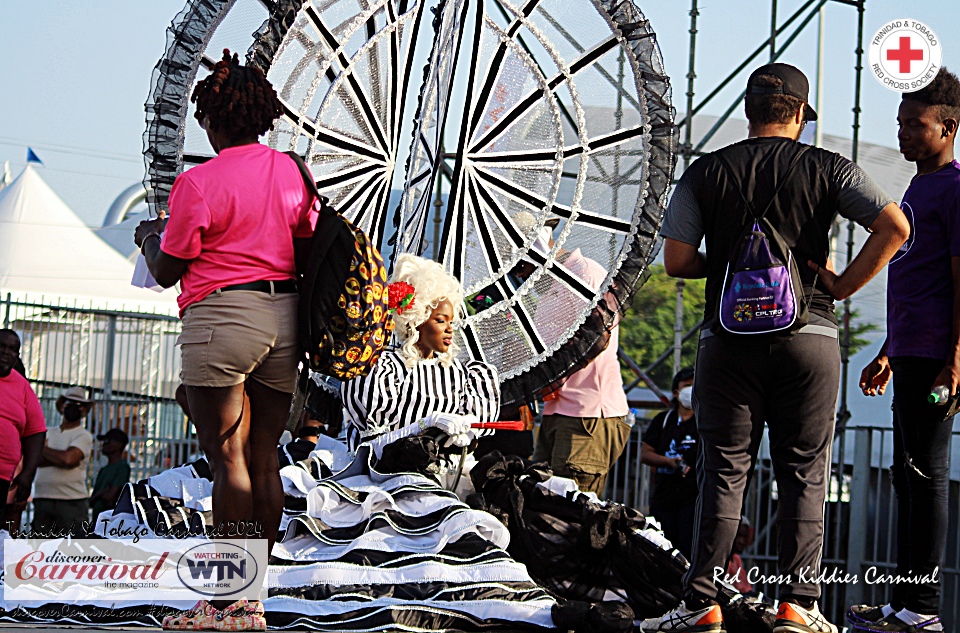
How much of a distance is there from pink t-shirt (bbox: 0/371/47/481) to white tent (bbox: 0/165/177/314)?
9.10 metres

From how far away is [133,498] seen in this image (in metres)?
4.97

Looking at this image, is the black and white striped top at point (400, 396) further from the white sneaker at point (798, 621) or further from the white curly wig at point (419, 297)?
the white sneaker at point (798, 621)

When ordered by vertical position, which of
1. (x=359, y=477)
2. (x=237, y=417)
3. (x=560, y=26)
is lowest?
(x=359, y=477)

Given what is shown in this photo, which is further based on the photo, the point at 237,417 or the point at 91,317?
the point at 91,317

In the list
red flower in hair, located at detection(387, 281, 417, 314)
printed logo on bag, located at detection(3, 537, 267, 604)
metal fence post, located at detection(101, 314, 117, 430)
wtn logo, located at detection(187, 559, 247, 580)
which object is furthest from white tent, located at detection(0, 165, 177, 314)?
wtn logo, located at detection(187, 559, 247, 580)

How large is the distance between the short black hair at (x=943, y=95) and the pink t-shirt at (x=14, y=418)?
520 cm

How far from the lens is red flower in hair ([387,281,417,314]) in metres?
5.56

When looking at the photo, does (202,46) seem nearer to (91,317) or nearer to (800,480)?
(800,480)

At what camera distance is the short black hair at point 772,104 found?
390 centimetres

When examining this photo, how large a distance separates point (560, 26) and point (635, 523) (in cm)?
267

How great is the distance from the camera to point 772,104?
3.92 m

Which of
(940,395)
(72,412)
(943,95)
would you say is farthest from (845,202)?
(72,412)

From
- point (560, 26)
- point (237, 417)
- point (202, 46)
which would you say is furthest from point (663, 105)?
point (237, 417)

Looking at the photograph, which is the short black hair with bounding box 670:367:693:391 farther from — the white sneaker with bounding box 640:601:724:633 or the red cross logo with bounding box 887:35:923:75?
the white sneaker with bounding box 640:601:724:633
